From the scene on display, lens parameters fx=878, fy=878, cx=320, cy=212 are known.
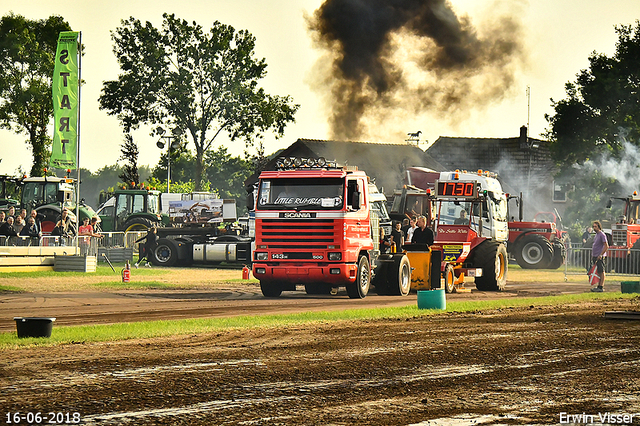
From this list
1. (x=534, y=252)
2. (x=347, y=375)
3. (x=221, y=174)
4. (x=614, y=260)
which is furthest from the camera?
(x=221, y=174)

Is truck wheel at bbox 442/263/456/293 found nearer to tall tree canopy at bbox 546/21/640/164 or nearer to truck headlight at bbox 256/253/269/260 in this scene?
truck headlight at bbox 256/253/269/260

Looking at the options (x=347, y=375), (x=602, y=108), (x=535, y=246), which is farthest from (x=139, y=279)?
(x=602, y=108)

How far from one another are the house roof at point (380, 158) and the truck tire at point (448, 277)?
25635mm

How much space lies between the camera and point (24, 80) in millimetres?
63469

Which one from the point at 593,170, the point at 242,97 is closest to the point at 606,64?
the point at 593,170

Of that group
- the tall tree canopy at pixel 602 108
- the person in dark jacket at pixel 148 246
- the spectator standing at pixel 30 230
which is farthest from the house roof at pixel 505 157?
the spectator standing at pixel 30 230

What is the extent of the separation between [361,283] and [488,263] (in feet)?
17.5

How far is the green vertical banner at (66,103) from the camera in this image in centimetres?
2939

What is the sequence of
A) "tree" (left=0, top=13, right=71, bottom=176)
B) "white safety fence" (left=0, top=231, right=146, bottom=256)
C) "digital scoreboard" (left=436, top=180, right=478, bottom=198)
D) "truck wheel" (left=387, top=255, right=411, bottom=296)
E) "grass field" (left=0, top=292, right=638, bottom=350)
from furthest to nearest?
1. "tree" (left=0, top=13, right=71, bottom=176)
2. "white safety fence" (left=0, top=231, right=146, bottom=256)
3. "digital scoreboard" (left=436, top=180, right=478, bottom=198)
4. "truck wheel" (left=387, top=255, right=411, bottom=296)
5. "grass field" (left=0, top=292, right=638, bottom=350)

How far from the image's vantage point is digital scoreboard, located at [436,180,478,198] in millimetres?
25219

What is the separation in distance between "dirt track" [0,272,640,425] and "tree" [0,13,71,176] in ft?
167

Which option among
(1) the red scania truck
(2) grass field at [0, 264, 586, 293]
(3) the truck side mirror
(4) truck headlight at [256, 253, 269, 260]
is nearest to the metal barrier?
(2) grass field at [0, 264, 586, 293]

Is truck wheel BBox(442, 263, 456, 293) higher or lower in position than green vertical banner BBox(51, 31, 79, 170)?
lower

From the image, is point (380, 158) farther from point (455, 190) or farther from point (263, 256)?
point (263, 256)
